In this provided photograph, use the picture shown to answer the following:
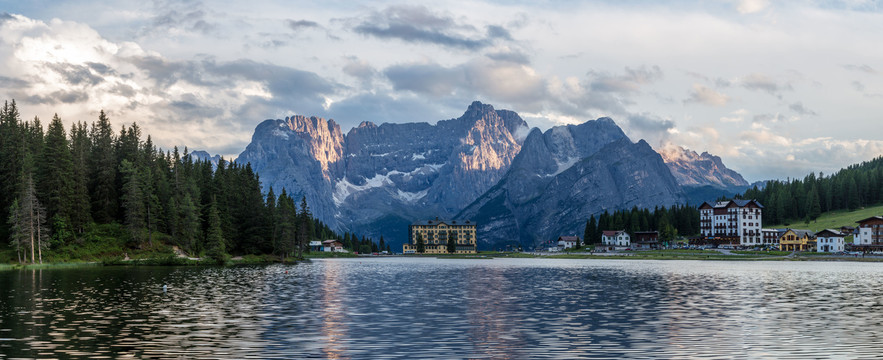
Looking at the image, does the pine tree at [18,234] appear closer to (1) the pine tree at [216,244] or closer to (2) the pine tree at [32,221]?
(2) the pine tree at [32,221]

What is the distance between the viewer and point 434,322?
169 ft

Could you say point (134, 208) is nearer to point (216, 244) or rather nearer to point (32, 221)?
point (216, 244)

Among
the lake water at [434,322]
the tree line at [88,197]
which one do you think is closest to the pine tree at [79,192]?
the tree line at [88,197]

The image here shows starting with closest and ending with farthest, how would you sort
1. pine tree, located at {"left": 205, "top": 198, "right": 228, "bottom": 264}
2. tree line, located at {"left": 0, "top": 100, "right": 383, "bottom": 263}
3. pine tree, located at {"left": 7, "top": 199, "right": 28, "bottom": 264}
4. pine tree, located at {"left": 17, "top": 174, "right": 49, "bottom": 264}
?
pine tree, located at {"left": 7, "top": 199, "right": 28, "bottom": 264}, pine tree, located at {"left": 17, "top": 174, "right": 49, "bottom": 264}, tree line, located at {"left": 0, "top": 100, "right": 383, "bottom": 263}, pine tree, located at {"left": 205, "top": 198, "right": 228, "bottom": 264}

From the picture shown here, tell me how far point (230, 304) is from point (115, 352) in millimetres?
28460

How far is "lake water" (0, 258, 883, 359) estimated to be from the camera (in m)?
37.8

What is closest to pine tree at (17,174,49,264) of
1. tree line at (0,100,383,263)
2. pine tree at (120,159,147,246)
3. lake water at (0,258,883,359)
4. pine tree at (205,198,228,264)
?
tree line at (0,100,383,263)

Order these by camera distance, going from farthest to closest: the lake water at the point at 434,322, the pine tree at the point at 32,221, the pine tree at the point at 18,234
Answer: the pine tree at the point at 32,221, the pine tree at the point at 18,234, the lake water at the point at 434,322

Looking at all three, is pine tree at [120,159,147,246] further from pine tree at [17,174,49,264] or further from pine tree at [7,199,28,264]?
pine tree at [7,199,28,264]

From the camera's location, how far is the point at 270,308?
201ft

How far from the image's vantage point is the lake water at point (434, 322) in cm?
3778

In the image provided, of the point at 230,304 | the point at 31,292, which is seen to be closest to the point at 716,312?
the point at 230,304

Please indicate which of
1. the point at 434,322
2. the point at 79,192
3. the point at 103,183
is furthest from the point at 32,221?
the point at 434,322

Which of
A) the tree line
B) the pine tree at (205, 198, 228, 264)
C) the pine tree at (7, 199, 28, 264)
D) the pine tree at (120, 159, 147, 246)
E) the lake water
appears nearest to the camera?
the lake water
